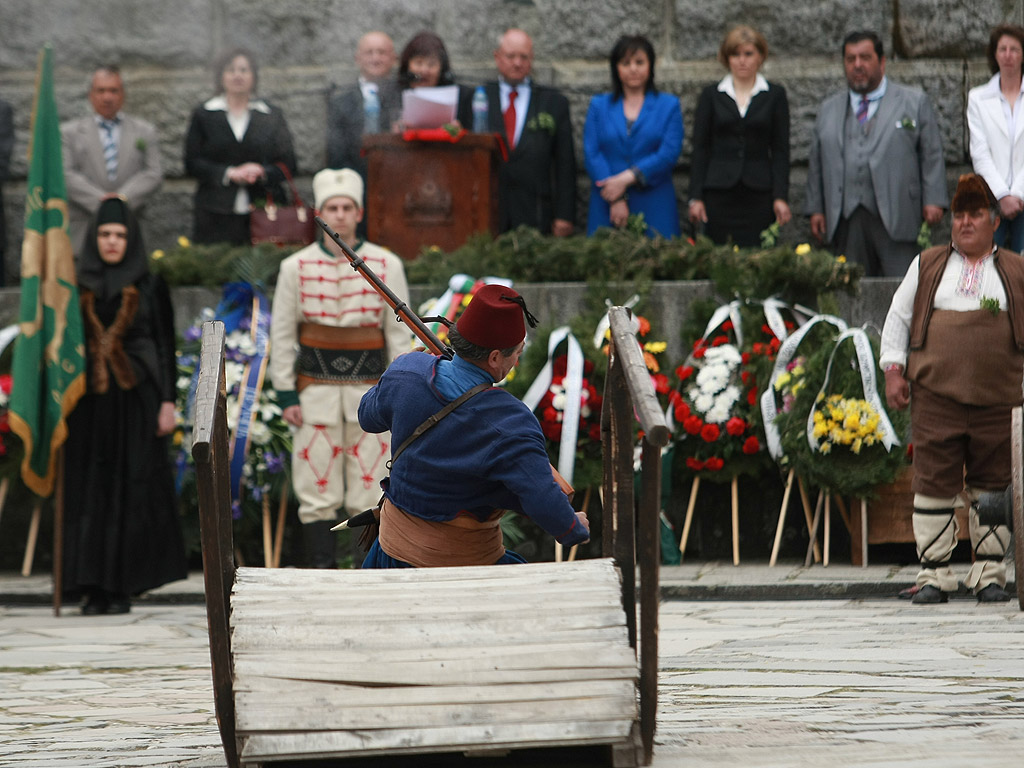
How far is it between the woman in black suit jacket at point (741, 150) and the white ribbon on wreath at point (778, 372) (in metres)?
1.43

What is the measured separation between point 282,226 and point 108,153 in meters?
1.25

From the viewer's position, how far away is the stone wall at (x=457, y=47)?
10477mm

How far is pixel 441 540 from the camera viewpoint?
169 inches

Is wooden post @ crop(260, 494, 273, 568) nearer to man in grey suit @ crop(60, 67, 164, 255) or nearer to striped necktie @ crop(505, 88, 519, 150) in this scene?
man in grey suit @ crop(60, 67, 164, 255)

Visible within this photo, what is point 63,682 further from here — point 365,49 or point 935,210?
point 935,210

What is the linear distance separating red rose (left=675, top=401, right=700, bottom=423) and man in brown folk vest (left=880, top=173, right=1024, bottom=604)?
1.53 m

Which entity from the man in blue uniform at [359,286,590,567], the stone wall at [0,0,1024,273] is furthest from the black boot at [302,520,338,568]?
the man in blue uniform at [359,286,590,567]

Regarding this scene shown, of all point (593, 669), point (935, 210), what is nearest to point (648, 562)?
point (593, 669)

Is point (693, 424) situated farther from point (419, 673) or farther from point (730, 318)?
point (419, 673)

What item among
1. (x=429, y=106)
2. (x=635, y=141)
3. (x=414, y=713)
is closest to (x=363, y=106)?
(x=429, y=106)

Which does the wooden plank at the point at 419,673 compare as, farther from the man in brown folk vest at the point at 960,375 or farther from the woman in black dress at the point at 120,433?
the woman in black dress at the point at 120,433

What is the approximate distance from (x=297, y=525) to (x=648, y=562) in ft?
18.5

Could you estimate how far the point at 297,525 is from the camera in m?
9.03

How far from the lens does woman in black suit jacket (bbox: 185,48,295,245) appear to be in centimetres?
988
